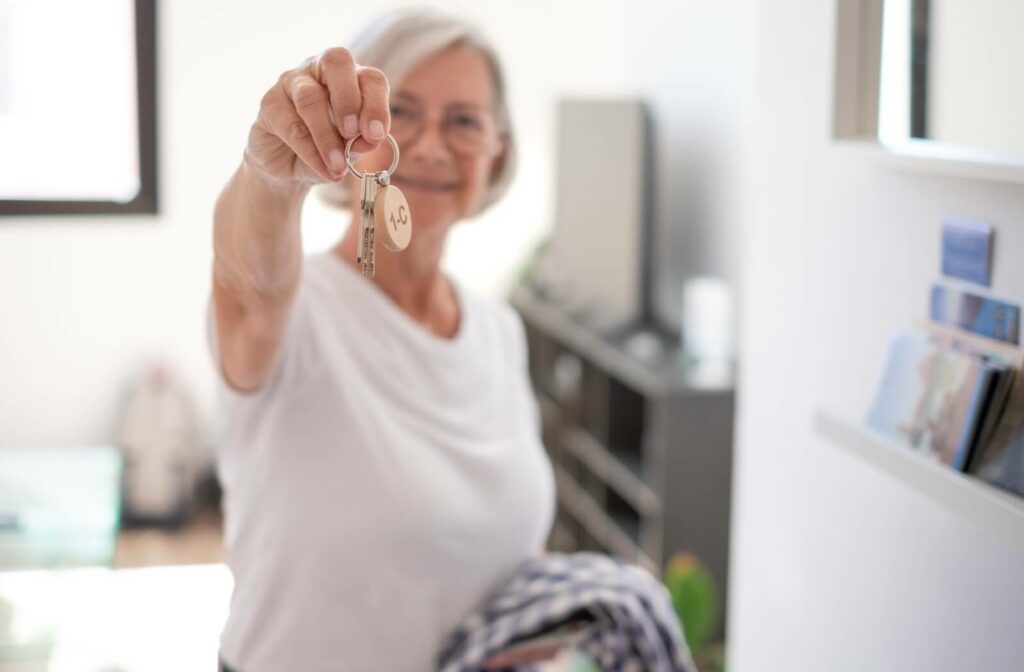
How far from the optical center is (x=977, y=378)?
0.77 metres

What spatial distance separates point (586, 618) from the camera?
3.26 feet

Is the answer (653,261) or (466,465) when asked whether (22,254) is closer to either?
(466,465)

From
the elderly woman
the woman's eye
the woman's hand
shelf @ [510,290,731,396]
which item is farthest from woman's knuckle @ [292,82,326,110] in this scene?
shelf @ [510,290,731,396]

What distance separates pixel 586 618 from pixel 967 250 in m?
0.44

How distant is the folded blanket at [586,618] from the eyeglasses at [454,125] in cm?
38

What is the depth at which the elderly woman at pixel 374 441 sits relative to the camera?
894 millimetres

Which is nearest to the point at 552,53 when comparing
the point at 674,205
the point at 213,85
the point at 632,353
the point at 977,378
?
the point at 674,205

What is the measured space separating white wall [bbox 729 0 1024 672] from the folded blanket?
150 millimetres

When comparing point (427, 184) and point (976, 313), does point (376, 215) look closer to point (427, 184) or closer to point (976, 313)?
point (427, 184)

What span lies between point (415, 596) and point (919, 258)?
1.58ft

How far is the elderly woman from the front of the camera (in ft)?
2.93

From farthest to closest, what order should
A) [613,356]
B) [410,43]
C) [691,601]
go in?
[613,356]
[691,601]
[410,43]

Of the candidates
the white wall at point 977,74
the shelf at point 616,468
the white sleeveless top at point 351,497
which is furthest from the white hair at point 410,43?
the shelf at point 616,468

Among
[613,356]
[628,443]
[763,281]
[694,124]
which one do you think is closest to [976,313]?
[763,281]
